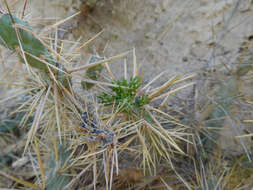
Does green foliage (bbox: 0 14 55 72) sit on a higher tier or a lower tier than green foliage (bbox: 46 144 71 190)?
higher

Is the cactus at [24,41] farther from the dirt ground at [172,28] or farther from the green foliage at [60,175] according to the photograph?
the dirt ground at [172,28]

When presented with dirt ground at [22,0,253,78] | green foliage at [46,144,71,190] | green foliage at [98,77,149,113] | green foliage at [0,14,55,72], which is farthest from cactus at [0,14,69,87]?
dirt ground at [22,0,253,78]

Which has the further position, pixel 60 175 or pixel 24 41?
pixel 60 175

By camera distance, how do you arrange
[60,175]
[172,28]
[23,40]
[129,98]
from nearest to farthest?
[23,40]
[129,98]
[60,175]
[172,28]

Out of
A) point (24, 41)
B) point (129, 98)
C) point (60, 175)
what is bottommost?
point (60, 175)

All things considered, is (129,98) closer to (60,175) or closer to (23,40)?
(23,40)

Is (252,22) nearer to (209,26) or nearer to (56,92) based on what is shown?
(209,26)

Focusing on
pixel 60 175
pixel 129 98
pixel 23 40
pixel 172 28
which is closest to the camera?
pixel 23 40

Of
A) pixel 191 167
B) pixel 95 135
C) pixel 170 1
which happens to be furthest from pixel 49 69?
pixel 170 1

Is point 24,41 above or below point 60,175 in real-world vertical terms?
above

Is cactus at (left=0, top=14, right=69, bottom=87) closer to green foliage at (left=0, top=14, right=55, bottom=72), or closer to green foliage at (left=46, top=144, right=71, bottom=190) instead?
green foliage at (left=0, top=14, right=55, bottom=72)

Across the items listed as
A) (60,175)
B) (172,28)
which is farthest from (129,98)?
(172,28)

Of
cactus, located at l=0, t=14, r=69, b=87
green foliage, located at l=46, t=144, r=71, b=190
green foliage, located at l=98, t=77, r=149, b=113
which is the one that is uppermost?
cactus, located at l=0, t=14, r=69, b=87
